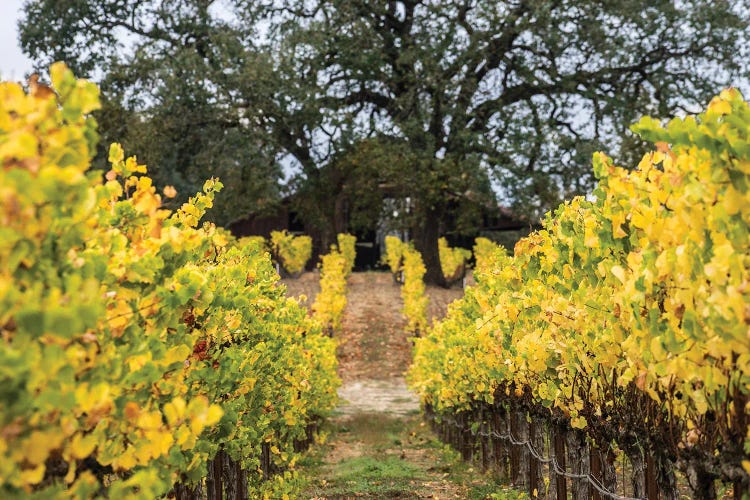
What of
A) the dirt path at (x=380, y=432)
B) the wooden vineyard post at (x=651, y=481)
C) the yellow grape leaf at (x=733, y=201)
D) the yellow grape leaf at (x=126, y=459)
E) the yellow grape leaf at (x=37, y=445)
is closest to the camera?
the yellow grape leaf at (x=37, y=445)

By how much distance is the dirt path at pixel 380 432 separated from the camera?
966 centimetres

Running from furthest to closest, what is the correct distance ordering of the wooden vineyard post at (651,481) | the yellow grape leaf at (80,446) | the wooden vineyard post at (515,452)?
the wooden vineyard post at (515,452) < the wooden vineyard post at (651,481) < the yellow grape leaf at (80,446)

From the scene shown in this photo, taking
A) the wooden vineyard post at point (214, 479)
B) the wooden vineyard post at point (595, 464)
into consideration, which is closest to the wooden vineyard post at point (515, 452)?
the wooden vineyard post at point (595, 464)

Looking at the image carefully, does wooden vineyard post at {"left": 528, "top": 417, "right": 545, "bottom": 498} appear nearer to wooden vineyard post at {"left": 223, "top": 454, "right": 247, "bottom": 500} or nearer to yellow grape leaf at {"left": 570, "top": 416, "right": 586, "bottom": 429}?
yellow grape leaf at {"left": 570, "top": 416, "right": 586, "bottom": 429}

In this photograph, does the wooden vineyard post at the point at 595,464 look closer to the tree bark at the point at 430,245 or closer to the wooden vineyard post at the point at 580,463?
the wooden vineyard post at the point at 580,463

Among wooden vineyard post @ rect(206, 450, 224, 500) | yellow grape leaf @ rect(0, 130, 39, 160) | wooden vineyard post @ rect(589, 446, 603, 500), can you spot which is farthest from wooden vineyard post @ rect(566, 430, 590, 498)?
yellow grape leaf @ rect(0, 130, 39, 160)

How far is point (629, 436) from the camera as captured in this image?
16.0 ft

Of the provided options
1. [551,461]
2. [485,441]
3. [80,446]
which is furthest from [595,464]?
[485,441]

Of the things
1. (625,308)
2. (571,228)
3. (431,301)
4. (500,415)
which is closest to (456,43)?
(431,301)

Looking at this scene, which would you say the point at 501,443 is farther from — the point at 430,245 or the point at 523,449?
the point at 430,245

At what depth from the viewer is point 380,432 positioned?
48.2 ft

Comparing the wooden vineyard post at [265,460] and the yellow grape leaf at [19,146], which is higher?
the yellow grape leaf at [19,146]

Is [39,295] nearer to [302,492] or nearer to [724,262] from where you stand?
[724,262]

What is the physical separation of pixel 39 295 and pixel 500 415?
793 centimetres
